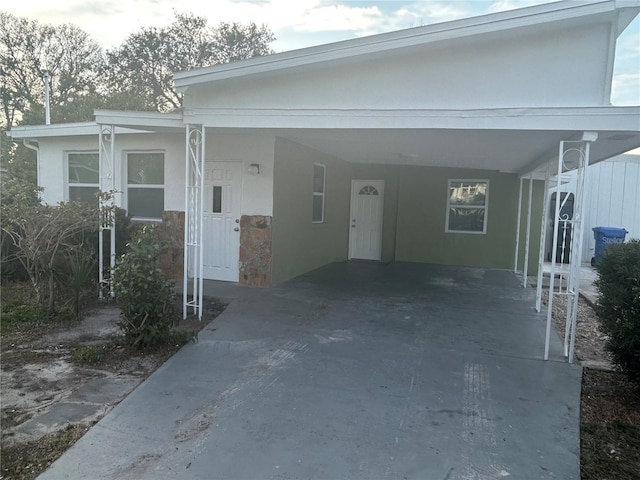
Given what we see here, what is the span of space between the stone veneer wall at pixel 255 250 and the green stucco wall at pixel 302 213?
0.13m

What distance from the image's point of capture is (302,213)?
27.9 feet

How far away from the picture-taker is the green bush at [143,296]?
4410 mm

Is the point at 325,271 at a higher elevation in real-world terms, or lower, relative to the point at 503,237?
lower

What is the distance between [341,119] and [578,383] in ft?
11.3

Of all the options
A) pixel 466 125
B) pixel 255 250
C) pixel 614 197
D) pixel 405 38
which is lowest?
pixel 255 250

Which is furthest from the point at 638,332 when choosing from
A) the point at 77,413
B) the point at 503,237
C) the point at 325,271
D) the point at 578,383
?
the point at 503,237

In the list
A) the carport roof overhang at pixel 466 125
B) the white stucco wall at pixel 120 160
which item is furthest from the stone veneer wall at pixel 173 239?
the carport roof overhang at pixel 466 125

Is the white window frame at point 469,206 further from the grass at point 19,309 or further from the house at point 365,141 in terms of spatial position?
the grass at point 19,309

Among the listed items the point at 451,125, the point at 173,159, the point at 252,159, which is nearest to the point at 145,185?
the point at 173,159

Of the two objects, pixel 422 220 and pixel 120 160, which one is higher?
pixel 120 160

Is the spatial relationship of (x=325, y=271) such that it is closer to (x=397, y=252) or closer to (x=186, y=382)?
(x=397, y=252)

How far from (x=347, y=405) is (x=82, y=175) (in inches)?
319

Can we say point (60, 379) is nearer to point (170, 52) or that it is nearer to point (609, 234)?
point (609, 234)

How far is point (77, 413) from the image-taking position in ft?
10.9
